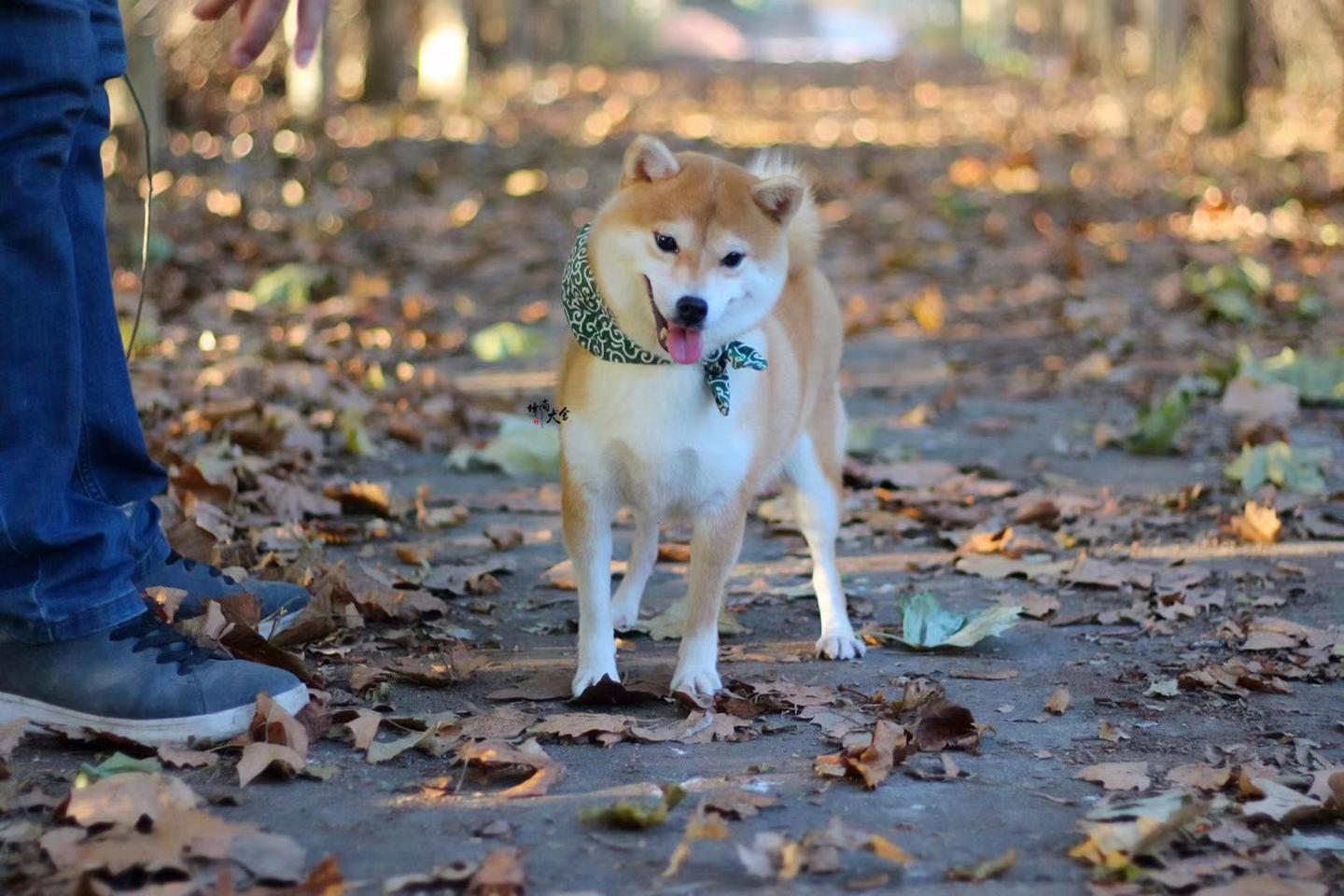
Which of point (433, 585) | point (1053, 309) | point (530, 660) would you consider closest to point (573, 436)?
point (530, 660)

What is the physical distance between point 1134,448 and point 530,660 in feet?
9.43

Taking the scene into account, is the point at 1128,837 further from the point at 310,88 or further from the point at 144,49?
the point at 310,88

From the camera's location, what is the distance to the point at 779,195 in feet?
11.1

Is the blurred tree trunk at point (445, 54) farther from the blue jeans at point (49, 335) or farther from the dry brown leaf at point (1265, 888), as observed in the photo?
the dry brown leaf at point (1265, 888)

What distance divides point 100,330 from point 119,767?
89 cm

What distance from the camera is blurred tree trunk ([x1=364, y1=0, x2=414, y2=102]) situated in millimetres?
16641

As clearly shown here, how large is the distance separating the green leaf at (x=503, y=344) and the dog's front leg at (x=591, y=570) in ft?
12.6

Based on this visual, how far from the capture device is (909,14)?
77.8m

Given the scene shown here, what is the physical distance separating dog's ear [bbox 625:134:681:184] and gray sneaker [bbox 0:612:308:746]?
4.30 ft

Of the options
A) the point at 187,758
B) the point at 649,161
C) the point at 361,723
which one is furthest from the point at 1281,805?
the point at 187,758

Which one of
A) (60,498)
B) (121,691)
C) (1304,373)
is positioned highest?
(60,498)

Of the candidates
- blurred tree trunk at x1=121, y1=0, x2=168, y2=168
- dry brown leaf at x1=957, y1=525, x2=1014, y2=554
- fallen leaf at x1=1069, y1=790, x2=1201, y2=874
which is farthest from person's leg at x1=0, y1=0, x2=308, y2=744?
blurred tree trunk at x1=121, y1=0, x2=168, y2=168

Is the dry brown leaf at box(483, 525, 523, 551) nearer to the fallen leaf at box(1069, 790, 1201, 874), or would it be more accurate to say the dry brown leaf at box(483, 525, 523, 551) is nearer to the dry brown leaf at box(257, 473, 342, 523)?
the dry brown leaf at box(257, 473, 342, 523)

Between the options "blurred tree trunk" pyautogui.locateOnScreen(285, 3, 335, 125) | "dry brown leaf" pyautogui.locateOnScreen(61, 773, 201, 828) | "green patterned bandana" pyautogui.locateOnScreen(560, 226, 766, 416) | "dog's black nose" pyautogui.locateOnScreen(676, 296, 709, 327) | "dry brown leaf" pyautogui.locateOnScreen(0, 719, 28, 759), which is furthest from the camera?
"blurred tree trunk" pyautogui.locateOnScreen(285, 3, 335, 125)
